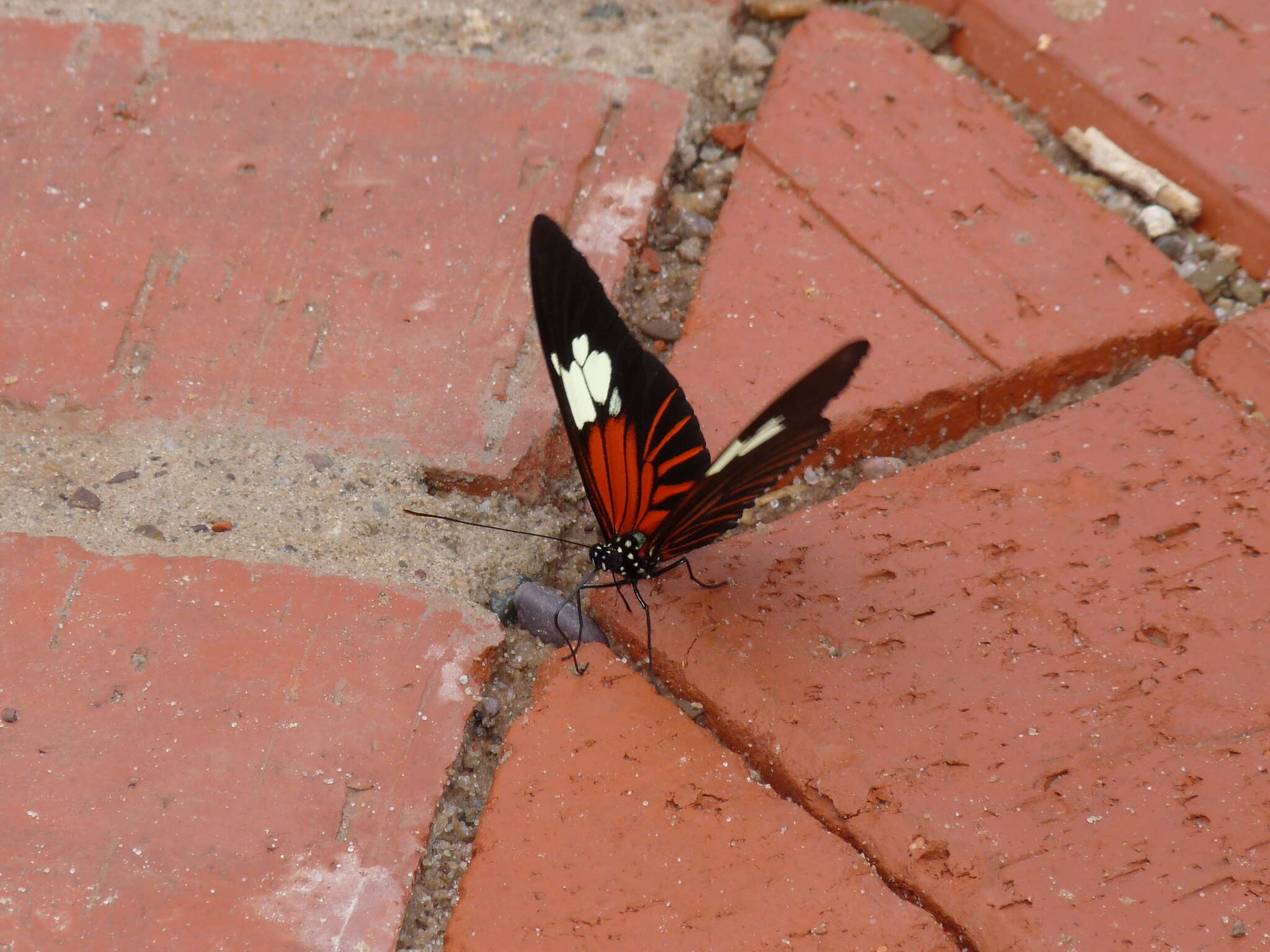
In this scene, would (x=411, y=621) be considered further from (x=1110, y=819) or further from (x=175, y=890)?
(x=1110, y=819)

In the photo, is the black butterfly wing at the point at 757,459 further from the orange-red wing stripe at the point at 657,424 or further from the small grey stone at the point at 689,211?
the small grey stone at the point at 689,211

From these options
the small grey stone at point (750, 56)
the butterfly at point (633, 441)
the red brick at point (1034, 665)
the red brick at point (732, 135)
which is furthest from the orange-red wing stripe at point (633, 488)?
the small grey stone at point (750, 56)

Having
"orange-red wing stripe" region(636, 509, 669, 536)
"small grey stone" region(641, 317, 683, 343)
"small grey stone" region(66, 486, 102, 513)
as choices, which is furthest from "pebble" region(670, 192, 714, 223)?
"small grey stone" region(66, 486, 102, 513)

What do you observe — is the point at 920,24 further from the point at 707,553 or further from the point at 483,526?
the point at 483,526

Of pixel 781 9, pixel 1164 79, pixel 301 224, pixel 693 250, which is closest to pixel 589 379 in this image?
pixel 693 250

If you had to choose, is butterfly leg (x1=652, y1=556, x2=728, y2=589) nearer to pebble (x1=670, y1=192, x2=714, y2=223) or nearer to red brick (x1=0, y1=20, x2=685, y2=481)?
red brick (x1=0, y1=20, x2=685, y2=481)

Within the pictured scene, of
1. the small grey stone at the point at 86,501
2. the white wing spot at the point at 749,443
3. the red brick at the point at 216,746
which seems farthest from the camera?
the small grey stone at the point at 86,501

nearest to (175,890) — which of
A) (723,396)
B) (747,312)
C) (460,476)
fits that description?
(460,476)
